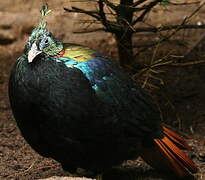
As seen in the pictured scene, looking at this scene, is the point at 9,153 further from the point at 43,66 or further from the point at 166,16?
the point at 166,16

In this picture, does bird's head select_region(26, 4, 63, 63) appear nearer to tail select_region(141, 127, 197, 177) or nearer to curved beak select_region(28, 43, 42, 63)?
curved beak select_region(28, 43, 42, 63)

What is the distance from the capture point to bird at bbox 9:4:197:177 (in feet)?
9.60

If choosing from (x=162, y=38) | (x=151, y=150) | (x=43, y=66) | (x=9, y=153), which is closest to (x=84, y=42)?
(x=162, y=38)

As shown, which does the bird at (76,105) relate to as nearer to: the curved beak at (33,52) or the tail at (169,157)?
the curved beak at (33,52)

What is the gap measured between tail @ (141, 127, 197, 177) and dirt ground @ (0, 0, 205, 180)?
0.10 metres

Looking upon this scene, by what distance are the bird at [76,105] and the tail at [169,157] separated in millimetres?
146

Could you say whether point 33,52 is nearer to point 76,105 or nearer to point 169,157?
point 76,105

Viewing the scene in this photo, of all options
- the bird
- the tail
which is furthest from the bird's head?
the tail

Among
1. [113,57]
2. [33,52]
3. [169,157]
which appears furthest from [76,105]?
[113,57]

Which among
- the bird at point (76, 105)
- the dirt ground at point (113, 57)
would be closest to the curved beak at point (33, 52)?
the bird at point (76, 105)

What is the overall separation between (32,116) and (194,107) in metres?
2.01

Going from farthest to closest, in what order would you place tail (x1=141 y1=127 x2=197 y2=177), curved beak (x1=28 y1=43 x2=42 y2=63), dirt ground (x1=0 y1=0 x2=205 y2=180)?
1. dirt ground (x1=0 y1=0 x2=205 y2=180)
2. tail (x1=141 y1=127 x2=197 y2=177)
3. curved beak (x1=28 y1=43 x2=42 y2=63)

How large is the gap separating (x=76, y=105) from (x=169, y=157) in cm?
82

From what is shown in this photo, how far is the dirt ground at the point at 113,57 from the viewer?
370cm
